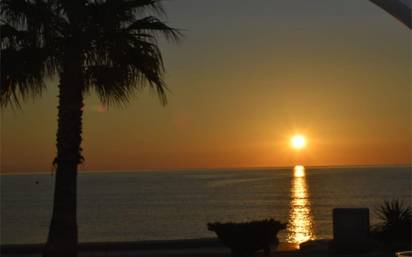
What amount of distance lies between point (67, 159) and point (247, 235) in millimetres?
3995

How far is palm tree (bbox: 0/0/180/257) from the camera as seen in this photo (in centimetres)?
1470

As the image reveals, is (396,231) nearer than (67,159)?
No

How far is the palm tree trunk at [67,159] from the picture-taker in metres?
15.1

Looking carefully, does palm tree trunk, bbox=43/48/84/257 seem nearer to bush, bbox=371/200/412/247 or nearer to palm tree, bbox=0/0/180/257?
palm tree, bbox=0/0/180/257

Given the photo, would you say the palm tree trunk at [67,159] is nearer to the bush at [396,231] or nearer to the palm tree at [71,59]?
the palm tree at [71,59]

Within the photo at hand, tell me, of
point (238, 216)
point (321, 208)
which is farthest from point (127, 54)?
point (321, 208)

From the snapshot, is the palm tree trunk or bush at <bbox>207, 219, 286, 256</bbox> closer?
the palm tree trunk

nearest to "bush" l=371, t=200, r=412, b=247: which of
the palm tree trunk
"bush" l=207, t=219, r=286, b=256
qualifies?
"bush" l=207, t=219, r=286, b=256

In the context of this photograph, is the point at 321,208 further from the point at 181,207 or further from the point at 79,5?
the point at 79,5

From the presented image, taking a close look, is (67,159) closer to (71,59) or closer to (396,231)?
(71,59)

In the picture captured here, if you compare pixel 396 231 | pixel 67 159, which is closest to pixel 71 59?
pixel 67 159

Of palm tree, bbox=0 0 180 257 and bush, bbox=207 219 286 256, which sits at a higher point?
palm tree, bbox=0 0 180 257

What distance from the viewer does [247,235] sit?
16500mm

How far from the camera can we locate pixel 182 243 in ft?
66.3
